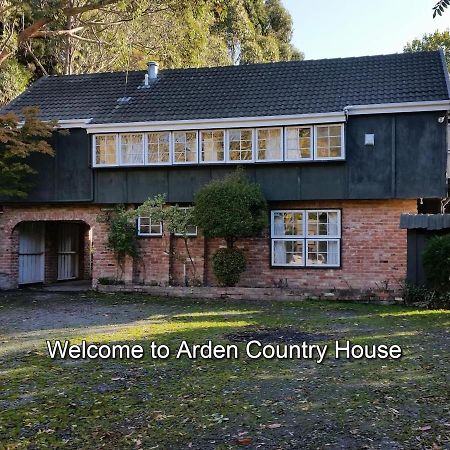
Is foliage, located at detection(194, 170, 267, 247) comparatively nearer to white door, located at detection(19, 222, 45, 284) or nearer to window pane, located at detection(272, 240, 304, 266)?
window pane, located at detection(272, 240, 304, 266)

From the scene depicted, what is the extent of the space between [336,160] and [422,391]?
10.6 m

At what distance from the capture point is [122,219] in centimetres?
1828

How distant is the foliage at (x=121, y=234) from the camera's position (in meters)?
18.2

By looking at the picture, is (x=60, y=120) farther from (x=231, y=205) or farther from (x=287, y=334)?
(x=287, y=334)

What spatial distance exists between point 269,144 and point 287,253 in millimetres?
3055

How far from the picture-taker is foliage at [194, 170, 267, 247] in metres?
16.1

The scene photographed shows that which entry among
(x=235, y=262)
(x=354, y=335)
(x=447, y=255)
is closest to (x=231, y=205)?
(x=235, y=262)

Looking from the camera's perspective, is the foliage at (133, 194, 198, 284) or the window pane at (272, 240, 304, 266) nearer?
the foliage at (133, 194, 198, 284)

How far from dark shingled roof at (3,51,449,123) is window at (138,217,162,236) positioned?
9.78 feet

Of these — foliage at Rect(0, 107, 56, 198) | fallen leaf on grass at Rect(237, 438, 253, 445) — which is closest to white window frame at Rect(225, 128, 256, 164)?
foliage at Rect(0, 107, 56, 198)

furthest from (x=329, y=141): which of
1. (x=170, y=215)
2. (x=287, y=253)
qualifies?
(x=170, y=215)

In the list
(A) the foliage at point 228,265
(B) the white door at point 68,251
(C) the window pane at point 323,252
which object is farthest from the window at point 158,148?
(B) the white door at point 68,251

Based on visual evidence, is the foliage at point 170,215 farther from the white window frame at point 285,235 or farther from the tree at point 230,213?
the white window frame at point 285,235

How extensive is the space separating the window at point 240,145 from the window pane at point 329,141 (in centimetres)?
188
